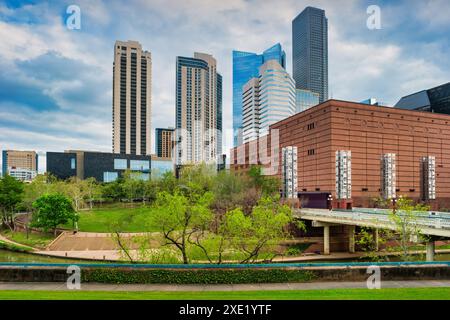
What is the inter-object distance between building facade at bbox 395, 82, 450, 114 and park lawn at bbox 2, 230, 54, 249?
12119cm

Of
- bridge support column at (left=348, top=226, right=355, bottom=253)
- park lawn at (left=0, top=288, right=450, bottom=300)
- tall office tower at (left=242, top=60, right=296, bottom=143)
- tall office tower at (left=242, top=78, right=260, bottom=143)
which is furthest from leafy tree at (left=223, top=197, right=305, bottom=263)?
tall office tower at (left=242, top=78, right=260, bottom=143)

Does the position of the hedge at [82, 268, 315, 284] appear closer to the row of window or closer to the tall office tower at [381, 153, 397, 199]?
the tall office tower at [381, 153, 397, 199]

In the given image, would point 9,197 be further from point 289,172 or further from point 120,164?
point 120,164

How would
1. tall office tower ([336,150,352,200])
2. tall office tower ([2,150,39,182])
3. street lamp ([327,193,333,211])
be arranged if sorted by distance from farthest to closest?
tall office tower ([2,150,39,182]) < tall office tower ([336,150,352,200]) < street lamp ([327,193,333,211])

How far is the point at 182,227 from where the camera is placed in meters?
19.1

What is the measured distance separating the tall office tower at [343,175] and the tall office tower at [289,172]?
12898 millimetres

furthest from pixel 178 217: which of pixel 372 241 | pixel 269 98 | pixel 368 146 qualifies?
pixel 269 98

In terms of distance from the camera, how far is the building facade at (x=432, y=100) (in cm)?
10412

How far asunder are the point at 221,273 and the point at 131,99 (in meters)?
153

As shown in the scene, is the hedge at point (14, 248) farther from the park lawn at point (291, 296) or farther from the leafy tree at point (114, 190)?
the leafy tree at point (114, 190)

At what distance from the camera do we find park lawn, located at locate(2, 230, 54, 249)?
4197cm

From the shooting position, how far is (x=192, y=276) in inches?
534

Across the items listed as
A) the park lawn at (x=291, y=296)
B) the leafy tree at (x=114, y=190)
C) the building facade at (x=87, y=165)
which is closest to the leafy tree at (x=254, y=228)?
the park lawn at (x=291, y=296)
